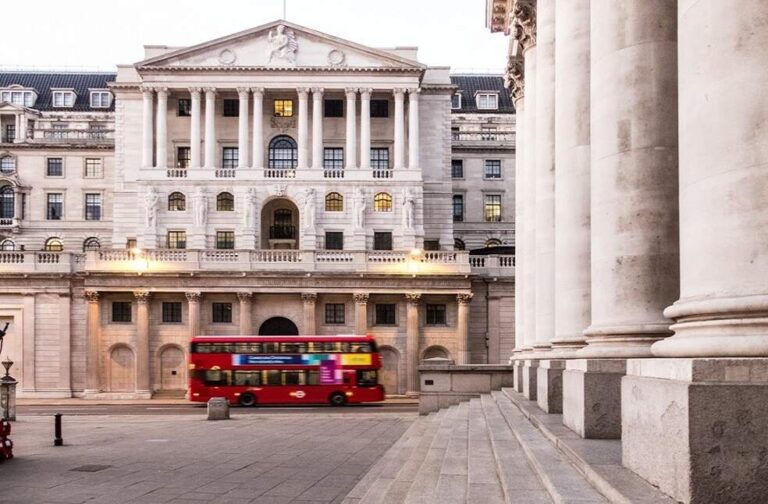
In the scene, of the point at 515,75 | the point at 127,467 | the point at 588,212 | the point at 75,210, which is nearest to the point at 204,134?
the point at 75,210

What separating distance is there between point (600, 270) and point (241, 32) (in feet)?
230

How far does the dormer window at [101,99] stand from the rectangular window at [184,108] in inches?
1321

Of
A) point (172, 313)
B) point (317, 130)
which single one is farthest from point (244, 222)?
point (172, 313)

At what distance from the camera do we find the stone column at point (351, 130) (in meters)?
80.4

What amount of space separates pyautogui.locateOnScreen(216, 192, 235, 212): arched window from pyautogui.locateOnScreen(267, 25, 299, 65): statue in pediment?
11845 millimetres

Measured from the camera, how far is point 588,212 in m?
18.1

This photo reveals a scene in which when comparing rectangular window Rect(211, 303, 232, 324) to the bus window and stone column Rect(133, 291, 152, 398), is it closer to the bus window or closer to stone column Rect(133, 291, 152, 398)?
stone column Rect(133, 291, 152, 398)

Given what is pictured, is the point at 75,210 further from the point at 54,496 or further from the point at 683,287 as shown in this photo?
the point at 683,287

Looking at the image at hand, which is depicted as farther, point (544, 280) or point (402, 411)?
point (402, 411)

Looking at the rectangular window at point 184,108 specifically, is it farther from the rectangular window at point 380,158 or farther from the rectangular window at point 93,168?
the rectangular window at point 380,158

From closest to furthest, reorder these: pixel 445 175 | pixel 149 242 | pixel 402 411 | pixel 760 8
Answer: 1. pixel 760 8
2. pixel 402 411
3. pixel 149 242
4. pixel 445 175

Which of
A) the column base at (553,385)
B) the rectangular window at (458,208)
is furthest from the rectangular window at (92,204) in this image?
the column base at (553,385)

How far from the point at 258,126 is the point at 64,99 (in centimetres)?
4231

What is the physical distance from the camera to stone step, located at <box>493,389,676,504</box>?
884 centimetres
